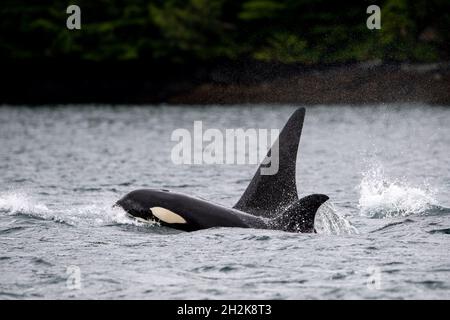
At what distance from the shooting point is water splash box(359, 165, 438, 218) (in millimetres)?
16859

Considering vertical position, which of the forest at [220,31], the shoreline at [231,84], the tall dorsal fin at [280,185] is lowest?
the tall dorsal fin at [280,185]

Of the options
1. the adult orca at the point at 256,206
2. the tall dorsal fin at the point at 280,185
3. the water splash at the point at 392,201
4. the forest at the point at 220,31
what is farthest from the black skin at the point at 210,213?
the forest at the point at 220,31

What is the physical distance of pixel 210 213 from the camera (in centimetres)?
1489

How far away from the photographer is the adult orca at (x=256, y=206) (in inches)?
574

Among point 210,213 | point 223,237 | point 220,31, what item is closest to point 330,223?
point 210,213

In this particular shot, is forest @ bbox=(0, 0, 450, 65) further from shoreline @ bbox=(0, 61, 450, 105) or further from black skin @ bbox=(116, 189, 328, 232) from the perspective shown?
black skin @ bbox=(116, 189, 328, 232)

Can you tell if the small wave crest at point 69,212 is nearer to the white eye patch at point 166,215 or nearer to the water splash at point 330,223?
the white eye patch at point 166,215

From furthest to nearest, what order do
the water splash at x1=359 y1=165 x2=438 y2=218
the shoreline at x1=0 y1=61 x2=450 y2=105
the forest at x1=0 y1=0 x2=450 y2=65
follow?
1. the forest at x1=0 y1=0 x2=450 y2=65
2. the shoreline at x1=0 y1=61 x2=450 y2=105
3. the water splash at x1=359 y1=165 x2=438 y2=218

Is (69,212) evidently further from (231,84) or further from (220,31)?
(220,31)

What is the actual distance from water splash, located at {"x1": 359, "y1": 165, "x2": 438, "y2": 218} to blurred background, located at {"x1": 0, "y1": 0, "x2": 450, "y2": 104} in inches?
1658

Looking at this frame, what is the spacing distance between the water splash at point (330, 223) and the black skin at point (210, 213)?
61 centimetres

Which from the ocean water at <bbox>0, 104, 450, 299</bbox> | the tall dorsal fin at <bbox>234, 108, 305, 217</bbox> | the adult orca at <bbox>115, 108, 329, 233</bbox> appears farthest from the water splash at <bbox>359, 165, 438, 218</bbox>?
the adult orca at <bbox>115, 108, 329, 233</bbox>

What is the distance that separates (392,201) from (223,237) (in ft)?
16.7
